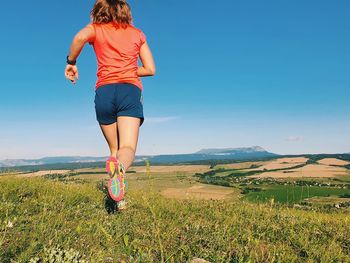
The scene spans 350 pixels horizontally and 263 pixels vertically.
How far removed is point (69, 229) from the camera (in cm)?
336

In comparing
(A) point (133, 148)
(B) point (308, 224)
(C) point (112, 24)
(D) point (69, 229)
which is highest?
(C) point (112, 24)

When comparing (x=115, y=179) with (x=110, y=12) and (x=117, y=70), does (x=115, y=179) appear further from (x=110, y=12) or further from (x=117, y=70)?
(x=110, y=12)

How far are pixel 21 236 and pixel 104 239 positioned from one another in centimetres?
80

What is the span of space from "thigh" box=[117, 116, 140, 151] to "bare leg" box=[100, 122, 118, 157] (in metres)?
0.27

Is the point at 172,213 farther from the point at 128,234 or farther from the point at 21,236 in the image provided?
the point at 21,236

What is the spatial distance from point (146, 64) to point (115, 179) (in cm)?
224

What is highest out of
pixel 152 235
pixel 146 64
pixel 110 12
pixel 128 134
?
pixel 110 12

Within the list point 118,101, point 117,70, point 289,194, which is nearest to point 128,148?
point 118,101

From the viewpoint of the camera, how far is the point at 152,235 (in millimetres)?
3617

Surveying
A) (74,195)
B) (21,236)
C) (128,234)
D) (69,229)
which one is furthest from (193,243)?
(74,195)

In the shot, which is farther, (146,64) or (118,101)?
(146,64)

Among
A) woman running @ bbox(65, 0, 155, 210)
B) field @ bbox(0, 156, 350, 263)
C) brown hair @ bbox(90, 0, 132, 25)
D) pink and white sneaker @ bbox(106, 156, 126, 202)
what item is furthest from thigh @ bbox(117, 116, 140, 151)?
brown hair @ bbox(90, 0, 132, 25)

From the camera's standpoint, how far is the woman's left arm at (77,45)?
529cm

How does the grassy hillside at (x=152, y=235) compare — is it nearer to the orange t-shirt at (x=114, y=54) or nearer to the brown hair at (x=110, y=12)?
the orange t-shirt at (x=114, y=54)
